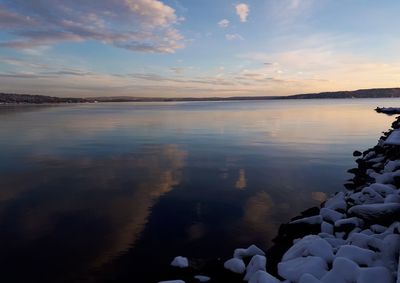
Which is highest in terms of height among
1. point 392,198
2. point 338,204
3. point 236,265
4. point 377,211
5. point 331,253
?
point 392,198

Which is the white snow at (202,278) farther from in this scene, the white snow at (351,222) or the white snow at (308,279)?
the white snow at (351,222)

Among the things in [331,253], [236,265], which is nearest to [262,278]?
[236,265]

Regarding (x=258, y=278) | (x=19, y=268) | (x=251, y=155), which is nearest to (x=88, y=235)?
(x=19, y=268)

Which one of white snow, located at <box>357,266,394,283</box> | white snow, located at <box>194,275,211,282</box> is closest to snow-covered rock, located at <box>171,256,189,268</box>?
white snow, located at <box>194,275,211,282</box>

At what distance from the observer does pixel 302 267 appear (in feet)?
22.4

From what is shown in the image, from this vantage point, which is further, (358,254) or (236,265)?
(236,265)

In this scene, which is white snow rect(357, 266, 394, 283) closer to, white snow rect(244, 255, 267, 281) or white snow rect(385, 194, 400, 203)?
white snow rect(244, 255, 267, 281)

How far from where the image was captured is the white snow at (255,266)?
7.40 m

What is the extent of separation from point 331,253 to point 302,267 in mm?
825

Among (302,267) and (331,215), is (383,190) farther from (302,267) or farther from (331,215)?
(302,267)

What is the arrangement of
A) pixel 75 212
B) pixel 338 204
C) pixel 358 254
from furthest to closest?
pixel 75 212, pixel 338 204, pixel 358 254

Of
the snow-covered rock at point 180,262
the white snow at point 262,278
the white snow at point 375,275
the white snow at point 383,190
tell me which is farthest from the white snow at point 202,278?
the white snow at point 383,190

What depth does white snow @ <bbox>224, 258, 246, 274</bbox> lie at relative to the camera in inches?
304

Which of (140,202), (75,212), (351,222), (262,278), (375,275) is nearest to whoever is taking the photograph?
(375,275)
